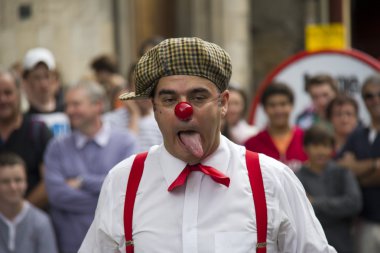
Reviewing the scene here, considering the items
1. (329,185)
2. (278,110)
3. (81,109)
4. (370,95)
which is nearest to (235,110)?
(278,110)

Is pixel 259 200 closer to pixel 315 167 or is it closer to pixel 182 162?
pixel 182 162

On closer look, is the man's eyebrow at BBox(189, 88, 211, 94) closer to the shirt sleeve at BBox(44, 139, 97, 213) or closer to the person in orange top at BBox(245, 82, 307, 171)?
the shirt sleeve at BBox(44, 139, 97, 213)

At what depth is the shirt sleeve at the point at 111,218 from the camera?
4.05 m

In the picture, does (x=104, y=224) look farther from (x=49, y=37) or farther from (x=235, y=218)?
(x=49, y=37)

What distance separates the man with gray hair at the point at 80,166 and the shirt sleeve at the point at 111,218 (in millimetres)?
2724

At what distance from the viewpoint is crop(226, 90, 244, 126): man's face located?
27.7 ft

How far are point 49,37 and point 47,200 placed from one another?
542cm

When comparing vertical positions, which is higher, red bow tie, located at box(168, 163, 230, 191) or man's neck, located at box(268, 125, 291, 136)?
red bow tie, located at box(168, 163, 230, 191)

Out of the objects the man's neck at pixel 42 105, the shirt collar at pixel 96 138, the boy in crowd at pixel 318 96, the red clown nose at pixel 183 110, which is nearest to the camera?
the red clown nose at pixel 183 110

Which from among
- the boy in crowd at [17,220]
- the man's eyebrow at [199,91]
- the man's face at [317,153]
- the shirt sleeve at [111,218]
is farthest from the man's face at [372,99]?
the man's eyebrow at [199,91]

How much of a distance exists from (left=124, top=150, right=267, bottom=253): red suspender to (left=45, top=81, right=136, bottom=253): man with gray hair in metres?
2.78

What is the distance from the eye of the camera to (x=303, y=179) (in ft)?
24.1

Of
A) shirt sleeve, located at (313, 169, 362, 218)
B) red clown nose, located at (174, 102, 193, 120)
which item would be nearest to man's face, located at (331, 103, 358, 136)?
shirt sleeve, located at (313, 169, 362, 218)

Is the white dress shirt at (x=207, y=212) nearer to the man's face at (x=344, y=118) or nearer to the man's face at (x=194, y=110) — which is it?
the man's face at (x=194, y=110)
